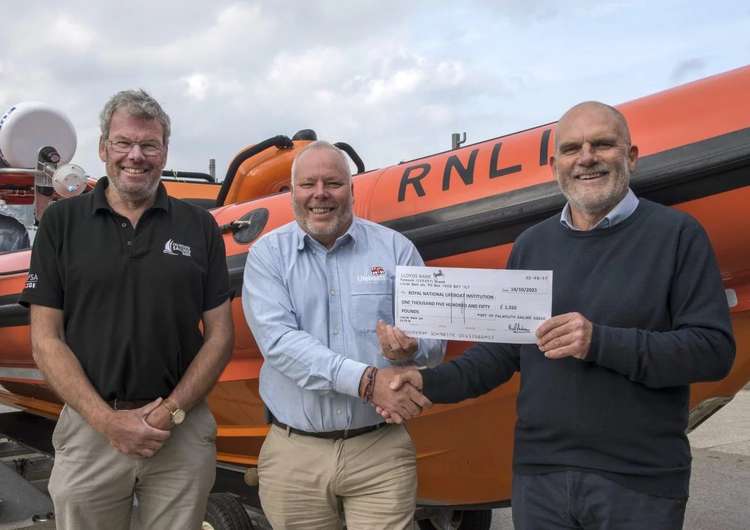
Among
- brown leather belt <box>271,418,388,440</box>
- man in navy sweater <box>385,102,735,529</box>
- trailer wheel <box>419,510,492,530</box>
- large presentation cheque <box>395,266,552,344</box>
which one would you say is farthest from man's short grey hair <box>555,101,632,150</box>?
trailer wheel <box>419,510,492,530</box>

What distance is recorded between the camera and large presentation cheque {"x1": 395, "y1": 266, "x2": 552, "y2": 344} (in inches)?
66.7

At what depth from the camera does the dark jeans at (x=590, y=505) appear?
1.59 meters

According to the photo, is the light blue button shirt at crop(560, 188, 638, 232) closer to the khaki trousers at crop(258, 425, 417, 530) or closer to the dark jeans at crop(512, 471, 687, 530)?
the dark jeans at crop(512, 471, 687, 530)

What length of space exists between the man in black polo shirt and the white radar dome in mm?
3736

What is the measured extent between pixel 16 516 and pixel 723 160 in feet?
11.0

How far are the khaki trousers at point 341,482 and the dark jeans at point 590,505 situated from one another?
429 millimetres

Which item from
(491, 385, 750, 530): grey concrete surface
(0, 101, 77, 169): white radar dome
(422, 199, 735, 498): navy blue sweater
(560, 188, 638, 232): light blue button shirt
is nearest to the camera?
(422, 199, 735, 498): navy blue sweater

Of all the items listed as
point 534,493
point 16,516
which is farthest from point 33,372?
point 534,493

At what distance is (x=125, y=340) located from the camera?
196 cm

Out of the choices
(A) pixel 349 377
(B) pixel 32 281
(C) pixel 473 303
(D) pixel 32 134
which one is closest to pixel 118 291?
(B) pixel 32 281

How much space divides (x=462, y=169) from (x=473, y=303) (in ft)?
3.36

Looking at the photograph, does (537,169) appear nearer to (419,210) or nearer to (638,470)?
(419,210)

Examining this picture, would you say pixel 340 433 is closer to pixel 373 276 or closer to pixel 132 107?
pixel 373 276

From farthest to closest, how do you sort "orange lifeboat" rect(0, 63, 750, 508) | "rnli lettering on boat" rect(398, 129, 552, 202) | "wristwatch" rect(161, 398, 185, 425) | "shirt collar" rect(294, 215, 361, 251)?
"rnli lettering on boat" rect(398, 129, 552, 202) → "orange lifeboat" rect(0, 63, 750, 508) → "shirt collar" rect(294, 215, 361, 251) → "wristwatch" rect(161, 398, 185, 425)
